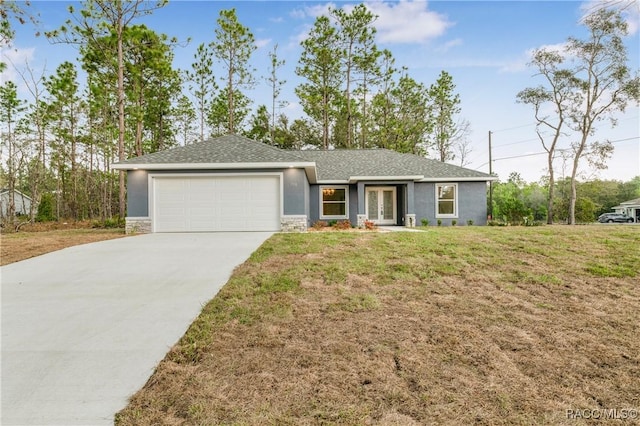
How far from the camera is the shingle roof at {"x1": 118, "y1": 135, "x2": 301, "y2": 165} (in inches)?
446

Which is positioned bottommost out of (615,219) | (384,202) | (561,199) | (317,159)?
(615,219)

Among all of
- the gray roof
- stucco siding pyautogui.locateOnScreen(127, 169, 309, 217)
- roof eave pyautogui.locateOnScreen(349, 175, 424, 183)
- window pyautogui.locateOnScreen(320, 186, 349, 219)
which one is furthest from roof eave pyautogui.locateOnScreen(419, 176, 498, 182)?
stucco siding pyautogui.locateOnScreen(127, 169, 309, 217)

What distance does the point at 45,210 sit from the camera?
2298 centimetres

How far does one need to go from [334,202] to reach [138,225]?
352 inches

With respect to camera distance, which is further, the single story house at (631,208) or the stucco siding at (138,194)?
the single story house at (631,208)

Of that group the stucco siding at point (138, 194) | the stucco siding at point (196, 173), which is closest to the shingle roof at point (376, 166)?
the stucco siding at point (196, 173)

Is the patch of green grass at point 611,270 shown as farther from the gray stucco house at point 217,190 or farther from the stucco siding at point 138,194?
the stucco siding at point 138,194

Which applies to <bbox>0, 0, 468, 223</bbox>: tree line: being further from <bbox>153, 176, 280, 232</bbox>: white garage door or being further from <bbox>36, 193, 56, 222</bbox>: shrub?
<bbox>153, 176, 280, 232</bbox>: white garage door

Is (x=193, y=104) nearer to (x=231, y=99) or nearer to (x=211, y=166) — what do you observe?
(x=231, y=99)

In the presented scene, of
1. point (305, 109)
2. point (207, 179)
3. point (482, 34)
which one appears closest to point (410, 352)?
point (207, 179)

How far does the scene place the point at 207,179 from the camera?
11.4 m

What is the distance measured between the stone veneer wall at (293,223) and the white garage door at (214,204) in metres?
0.24

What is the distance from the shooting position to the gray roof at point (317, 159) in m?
11.3

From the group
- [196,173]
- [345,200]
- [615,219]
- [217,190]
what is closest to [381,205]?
[345,200]
